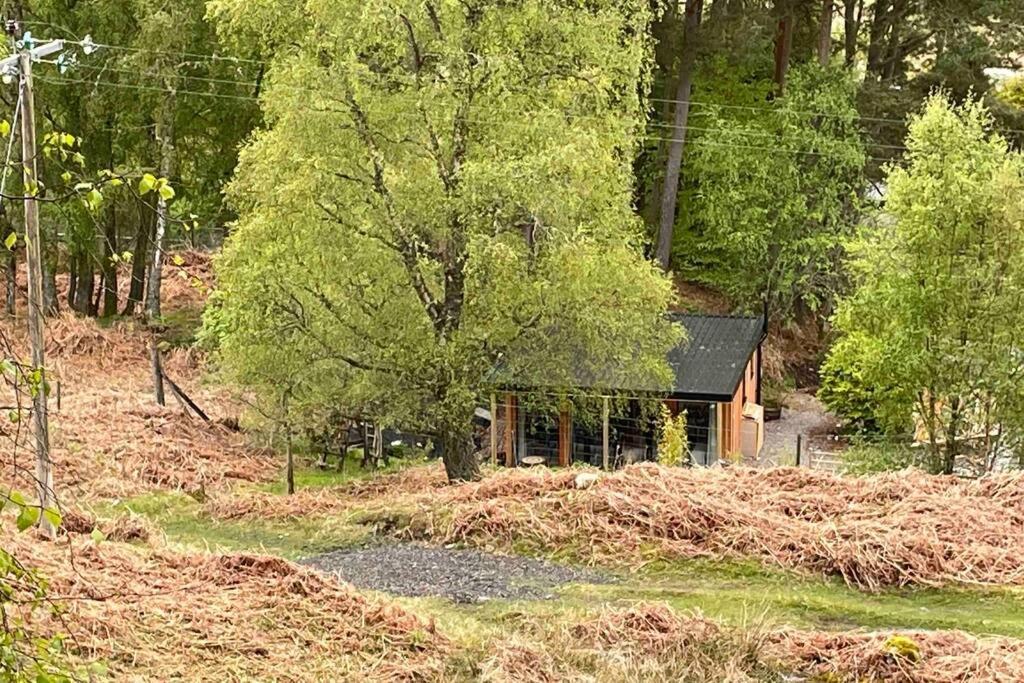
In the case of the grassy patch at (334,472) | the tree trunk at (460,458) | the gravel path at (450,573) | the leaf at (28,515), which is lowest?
the grassy patch at (334,472)

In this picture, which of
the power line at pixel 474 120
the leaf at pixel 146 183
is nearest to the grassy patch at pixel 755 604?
the power line at pixel 474 120

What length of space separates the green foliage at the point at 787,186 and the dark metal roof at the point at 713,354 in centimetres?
674

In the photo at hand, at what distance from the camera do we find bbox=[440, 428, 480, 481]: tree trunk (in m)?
15.9

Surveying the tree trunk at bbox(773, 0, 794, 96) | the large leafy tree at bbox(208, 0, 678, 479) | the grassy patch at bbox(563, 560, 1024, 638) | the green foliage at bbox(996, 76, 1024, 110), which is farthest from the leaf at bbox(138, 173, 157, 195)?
the green foliage at bbox(996, 76, 1024, 110)

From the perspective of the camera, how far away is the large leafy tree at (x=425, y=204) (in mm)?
14867

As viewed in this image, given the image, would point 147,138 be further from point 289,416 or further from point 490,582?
point 490,582

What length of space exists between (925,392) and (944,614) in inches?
344

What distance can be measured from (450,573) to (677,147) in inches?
741

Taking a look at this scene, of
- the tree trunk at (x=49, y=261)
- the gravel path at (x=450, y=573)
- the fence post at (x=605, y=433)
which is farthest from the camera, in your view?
the tree trunk at (x=49, y=261)

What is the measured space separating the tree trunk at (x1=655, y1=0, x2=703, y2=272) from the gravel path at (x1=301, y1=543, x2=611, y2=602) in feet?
53.7

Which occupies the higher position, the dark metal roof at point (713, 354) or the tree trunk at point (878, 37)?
the tree trunk at point (878, 37)

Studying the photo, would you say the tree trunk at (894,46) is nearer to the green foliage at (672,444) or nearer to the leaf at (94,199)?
the green foliage at (672,444)

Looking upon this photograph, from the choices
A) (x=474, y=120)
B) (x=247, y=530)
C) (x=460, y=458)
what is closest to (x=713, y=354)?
(x=460, y=458)

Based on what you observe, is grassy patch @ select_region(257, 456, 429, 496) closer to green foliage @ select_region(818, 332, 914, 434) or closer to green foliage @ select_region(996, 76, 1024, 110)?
green foliage @ select_region(818, 332, 914, 434)
